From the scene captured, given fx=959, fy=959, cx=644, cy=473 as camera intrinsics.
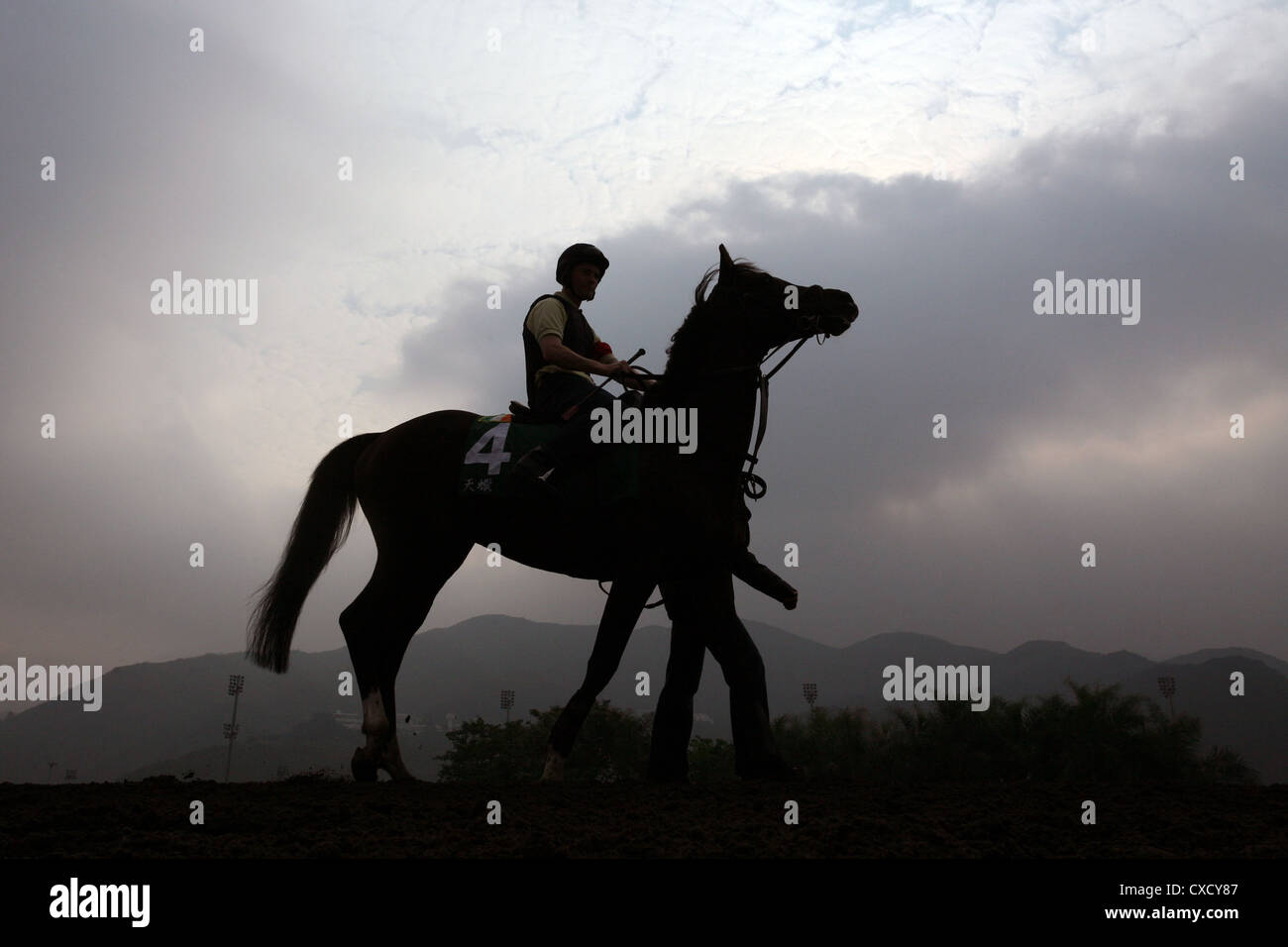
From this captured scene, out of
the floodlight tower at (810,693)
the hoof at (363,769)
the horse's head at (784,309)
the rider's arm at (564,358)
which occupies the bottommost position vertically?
the floodlight tower at (810,693)

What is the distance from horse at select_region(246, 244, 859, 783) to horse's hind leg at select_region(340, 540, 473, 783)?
0.5 inches

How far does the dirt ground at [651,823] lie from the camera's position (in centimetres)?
439

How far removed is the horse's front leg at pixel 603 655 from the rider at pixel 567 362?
1.15 meters

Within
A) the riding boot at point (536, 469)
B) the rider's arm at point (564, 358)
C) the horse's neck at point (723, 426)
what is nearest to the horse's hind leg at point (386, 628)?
Answer: the riding boot at point (536, 469)

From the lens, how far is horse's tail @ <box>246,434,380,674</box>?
8.75m

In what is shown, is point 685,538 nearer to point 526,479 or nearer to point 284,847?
point 526,479

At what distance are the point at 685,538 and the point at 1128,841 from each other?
3.70 metres

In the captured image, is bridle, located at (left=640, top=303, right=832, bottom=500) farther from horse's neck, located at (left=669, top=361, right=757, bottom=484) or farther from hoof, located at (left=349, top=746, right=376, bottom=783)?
hoof, located at (left=349, top=746, right=376, bottom=783)

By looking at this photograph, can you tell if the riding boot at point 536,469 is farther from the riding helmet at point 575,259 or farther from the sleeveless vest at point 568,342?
the riding helmet at point 575,259

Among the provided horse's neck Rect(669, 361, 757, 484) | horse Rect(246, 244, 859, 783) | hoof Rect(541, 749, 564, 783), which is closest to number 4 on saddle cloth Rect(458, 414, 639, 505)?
horse Rect(246, 244, 859, 783)

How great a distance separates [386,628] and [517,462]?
185 centimetres

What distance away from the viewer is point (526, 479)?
7.68m
